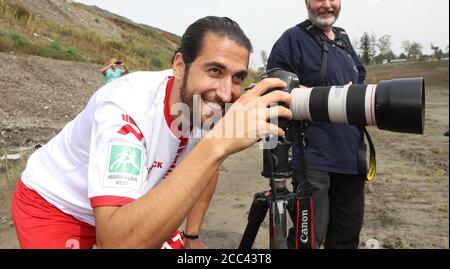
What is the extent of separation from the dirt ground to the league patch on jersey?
2.35 m

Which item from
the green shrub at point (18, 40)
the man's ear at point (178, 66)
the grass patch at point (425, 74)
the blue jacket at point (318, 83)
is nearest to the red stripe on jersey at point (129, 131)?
the man's ear at point (178, 66)

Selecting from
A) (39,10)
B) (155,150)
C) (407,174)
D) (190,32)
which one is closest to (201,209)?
(155,150)

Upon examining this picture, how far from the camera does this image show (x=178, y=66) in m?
1.66

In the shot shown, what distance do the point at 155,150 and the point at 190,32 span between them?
0.51 m

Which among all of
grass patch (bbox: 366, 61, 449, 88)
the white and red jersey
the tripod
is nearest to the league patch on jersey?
the white and red jersey

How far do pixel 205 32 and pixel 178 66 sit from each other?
19 cm

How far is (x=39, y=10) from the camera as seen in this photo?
24000mm

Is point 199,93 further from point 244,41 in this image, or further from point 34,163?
point 34,163

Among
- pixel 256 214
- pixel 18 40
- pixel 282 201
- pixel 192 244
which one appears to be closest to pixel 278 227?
pixel 282 201

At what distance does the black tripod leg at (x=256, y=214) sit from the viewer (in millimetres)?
1908

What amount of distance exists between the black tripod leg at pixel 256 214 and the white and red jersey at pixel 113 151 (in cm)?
43

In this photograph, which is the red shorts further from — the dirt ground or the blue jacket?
the dirt ground

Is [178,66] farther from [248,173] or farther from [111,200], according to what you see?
[248,173]

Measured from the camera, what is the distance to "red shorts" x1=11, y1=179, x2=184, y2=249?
1.69 m
